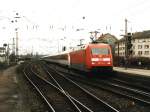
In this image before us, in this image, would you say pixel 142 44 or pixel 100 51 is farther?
pixel 142 44

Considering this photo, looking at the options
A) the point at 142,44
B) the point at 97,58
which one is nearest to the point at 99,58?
the point at 97,58

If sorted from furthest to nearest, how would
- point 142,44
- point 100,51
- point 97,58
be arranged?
point 142,44 < point 100,51 < point 97,58

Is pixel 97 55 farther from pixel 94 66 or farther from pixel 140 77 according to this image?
pixel 140 77

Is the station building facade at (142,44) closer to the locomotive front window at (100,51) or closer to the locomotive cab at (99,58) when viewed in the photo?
the locomotive front window at (100,51)

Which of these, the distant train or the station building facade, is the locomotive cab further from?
the station building facade

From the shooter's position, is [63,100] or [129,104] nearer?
[129,104]

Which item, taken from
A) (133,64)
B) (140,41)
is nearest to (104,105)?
(133,64)

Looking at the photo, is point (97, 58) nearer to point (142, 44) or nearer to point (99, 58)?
point (99, 58)

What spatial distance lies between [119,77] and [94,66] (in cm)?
360

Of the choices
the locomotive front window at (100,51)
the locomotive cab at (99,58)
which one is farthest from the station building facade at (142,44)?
the locomotive cab at (99,58)

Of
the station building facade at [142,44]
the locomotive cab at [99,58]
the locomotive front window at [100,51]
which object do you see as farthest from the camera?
the station building facade at [142,44]

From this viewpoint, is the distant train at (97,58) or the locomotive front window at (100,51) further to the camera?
the locomotive front window at (100,51)

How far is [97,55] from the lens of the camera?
28344 mm

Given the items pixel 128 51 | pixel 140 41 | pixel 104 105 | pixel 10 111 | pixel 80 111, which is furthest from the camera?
pixel 140 41
